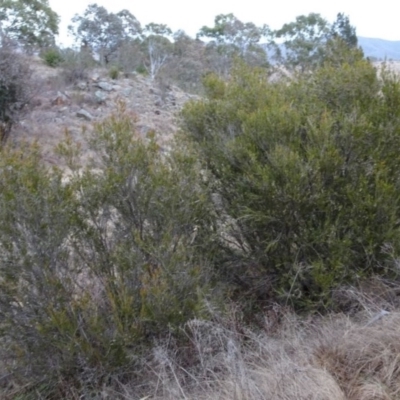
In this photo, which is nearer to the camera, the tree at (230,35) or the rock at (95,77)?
the rock at (95,77)

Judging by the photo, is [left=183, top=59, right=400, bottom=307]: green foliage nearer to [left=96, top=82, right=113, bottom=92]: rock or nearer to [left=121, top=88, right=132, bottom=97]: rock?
[left=121, top=88, right=132, bottom=97]: rock

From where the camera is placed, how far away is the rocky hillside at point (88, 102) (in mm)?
16625

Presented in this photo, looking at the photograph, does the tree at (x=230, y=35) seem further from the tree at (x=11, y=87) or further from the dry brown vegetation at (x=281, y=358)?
the dry brown vegetation at (x=281, y=358)

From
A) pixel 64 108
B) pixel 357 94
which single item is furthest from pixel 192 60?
pixel 357 94

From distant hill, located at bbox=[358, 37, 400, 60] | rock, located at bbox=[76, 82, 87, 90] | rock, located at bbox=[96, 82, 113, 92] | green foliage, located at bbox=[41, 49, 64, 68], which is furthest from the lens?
green foliage, located at bbox=[41, 49, 64, 68]

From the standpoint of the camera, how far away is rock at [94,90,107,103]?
21641 millimetres

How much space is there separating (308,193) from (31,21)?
29187 mm

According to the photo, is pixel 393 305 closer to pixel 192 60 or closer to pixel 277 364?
pixel 277 364

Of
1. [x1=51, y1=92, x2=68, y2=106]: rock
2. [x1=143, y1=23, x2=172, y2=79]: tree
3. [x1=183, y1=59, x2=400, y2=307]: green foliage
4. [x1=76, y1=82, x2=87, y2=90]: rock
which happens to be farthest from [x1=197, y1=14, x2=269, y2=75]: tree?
[x1=183, y1=59, x2=400, y2=307]: green foliage

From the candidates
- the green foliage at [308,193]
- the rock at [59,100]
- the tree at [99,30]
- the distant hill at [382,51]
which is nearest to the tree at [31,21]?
the tree at [99,30]

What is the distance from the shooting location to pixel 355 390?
322 centimetres

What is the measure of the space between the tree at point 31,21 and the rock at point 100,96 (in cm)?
804

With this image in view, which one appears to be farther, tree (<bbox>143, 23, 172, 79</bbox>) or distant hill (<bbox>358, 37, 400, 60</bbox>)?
tree (<bbox>143, 23, 172, 79</bbox>)

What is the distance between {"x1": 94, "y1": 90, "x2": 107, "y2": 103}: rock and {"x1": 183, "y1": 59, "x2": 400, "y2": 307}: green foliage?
674 inches
